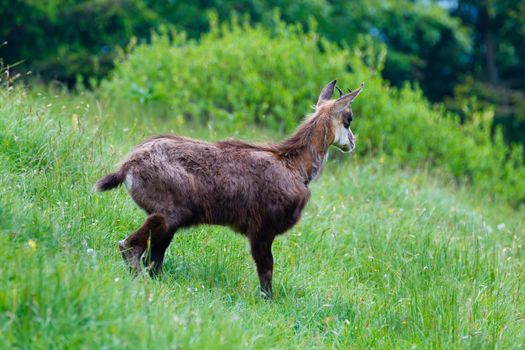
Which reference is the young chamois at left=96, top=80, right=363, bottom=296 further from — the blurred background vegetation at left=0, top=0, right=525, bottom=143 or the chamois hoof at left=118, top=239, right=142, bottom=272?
the blurred background vegetation at left=0, top=0, right=525, bottom=143

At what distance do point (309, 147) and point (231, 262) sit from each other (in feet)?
4.38

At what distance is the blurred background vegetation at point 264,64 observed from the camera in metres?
14.3

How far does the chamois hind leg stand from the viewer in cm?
629

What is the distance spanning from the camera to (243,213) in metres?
6.82

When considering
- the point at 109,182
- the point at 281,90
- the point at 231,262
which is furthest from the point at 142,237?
the point at 281,90

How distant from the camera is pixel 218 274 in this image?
23.2 feet

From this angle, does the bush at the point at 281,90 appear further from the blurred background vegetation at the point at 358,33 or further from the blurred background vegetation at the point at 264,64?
the blurred background vegetation at the point at 358,33

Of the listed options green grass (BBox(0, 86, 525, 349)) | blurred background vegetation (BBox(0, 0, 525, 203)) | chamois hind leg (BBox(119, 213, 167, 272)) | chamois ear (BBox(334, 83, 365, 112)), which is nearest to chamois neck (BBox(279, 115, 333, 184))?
chamois ear (BBox(334, 83, 365, 112))

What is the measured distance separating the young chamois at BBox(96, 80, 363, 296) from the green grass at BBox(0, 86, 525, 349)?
1.40ft

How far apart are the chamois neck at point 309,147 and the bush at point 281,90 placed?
619 centimetres

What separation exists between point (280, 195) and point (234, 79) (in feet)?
26.2

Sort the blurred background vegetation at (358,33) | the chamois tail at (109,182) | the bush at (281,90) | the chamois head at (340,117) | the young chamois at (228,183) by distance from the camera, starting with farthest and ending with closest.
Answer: the blurred background vegetation at (358,33), the bush at (281,90), the chamois head at (340,117), the young chamois at (228,183), the chamois tail at (109,182)

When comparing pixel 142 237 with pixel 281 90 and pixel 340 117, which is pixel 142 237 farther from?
pixel 281 90

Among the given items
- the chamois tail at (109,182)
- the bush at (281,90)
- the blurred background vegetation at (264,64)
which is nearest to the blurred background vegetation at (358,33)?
the blurred background vegetation at (264,64)
